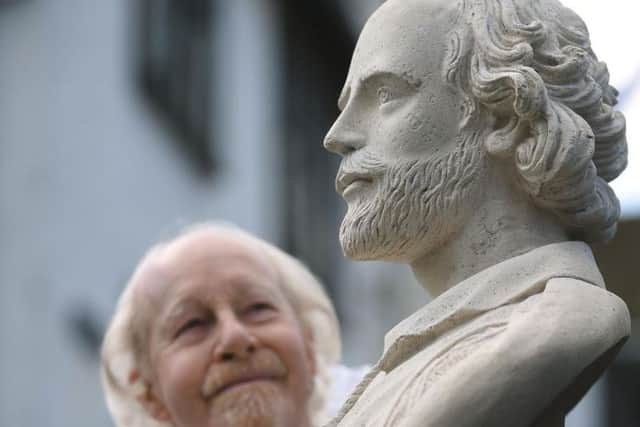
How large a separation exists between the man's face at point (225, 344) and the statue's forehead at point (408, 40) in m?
1.07

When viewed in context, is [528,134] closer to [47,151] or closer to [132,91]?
[47,151]

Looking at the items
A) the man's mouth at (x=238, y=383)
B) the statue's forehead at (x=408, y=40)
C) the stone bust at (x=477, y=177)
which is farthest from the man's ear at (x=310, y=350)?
the statue's forehead at (x=408, y=40)

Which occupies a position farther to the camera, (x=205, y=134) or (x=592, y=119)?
(x=205, y=134)

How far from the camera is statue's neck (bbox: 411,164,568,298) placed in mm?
2910

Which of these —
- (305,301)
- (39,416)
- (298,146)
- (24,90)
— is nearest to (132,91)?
(24,90)

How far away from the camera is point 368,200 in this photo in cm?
294

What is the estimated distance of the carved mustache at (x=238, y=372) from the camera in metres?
3.91

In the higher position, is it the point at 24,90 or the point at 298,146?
the point at 24,90

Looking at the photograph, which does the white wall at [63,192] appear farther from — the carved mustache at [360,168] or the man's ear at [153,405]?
the carved mustache at [360,168]

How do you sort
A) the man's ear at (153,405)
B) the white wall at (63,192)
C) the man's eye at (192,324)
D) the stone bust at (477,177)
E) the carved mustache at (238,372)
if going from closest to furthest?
the stone bust at (477,177), the carved mustache at (238,372), the man's eye at (192,324), the man's ear at (153,405), the white wall at (63,192)

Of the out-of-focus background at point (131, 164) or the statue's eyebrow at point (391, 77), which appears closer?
the statue's eyebrow at point (391, 77)

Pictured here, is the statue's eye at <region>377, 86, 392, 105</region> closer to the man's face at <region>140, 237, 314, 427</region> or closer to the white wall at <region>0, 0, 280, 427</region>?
the man's face at <region>140, 237, 314, 427</region>

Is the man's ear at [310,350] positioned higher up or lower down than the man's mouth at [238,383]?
lower down

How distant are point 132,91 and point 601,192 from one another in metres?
7.04
